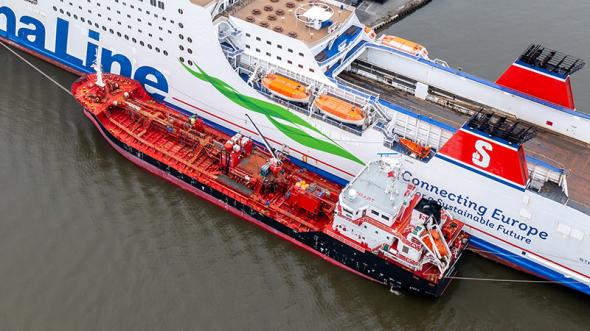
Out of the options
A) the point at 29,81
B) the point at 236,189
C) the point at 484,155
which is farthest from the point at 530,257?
the point at 29,81

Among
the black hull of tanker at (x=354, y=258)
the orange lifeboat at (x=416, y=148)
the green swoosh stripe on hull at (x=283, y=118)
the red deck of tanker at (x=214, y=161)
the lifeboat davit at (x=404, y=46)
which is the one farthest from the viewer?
the lifeboat davit at (x=404, y=46)

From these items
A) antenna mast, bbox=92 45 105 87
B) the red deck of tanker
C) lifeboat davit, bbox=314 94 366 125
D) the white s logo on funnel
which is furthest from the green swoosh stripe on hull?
the white s logo on funnel

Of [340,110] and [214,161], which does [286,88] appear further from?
[214,161]

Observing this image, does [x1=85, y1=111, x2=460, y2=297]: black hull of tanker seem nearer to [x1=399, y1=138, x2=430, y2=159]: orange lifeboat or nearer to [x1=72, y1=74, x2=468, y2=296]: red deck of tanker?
[x1=72, y1=74, x2=468, y2=296]: red deck of tanker

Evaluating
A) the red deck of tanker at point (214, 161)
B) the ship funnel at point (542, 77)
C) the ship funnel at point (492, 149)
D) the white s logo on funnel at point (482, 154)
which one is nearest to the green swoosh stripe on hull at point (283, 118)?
the red deck of tanker at point (214, 161)

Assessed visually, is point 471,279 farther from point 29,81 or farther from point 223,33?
point 29,81

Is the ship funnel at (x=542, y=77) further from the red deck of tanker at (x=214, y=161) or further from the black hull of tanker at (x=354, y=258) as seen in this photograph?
the red deck of tanker at (x=214, y=161)

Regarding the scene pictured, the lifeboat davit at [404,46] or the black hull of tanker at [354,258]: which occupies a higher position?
the lifeboat davit at [404,46]
